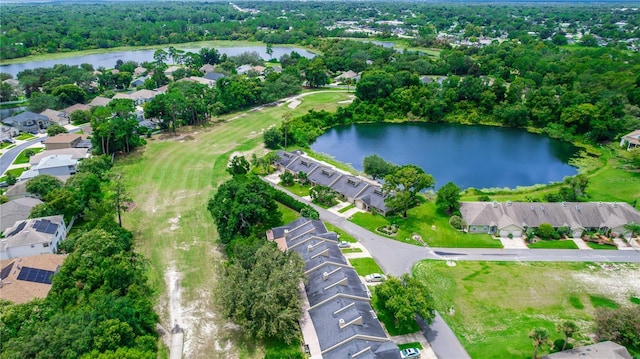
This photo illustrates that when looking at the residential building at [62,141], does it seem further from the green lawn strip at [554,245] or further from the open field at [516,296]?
the green lawn strip at [554,245]

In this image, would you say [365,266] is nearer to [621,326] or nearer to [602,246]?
[621,326]

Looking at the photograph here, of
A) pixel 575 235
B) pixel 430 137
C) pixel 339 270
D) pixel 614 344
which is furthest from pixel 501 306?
pixel 430 137

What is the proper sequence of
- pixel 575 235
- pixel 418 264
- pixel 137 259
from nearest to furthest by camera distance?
pixel 137 259
pixel 418 264
pixel 575 235

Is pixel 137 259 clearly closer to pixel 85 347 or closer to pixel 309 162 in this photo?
pixel 85 347

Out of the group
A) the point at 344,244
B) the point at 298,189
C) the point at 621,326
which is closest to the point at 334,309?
the point at 344,244

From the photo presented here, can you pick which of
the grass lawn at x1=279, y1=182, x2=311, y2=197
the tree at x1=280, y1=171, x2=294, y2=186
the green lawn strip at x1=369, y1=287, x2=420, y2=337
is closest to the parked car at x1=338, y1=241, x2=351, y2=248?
the green lawn strip at x1=369, y1=287, x2=420, y2=337

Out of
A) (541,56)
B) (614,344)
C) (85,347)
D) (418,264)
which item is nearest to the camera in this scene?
(85,347)

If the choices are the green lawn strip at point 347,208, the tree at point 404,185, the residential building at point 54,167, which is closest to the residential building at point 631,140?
the tree at point 404,185
